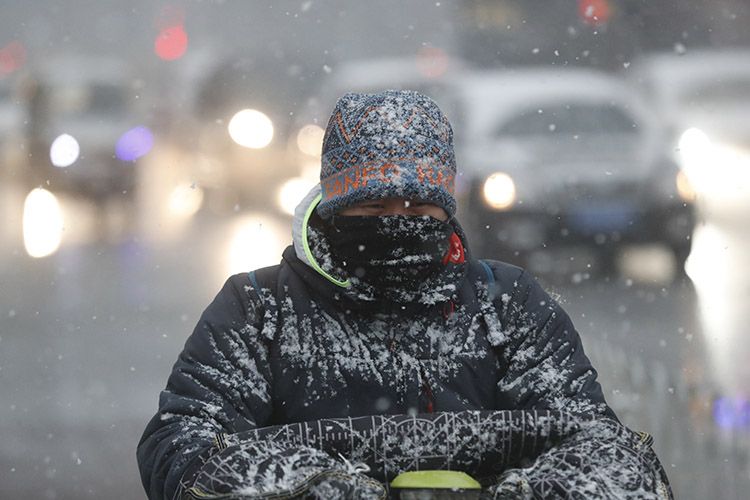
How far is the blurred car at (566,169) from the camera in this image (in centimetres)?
1200

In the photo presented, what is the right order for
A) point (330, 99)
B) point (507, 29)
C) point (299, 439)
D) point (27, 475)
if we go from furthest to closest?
point (507, 29) → point (330, 99) → point (27, 475) → point (299, 439)

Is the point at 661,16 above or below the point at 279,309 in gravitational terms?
above

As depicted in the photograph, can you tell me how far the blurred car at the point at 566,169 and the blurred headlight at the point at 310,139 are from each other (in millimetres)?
1247

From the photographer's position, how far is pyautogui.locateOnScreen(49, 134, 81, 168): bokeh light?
17.3 meters

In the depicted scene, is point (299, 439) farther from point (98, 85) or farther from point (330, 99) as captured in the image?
point (98, 85)

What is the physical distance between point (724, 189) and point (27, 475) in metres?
10.5

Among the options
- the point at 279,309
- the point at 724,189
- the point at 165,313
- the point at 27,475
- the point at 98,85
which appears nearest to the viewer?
the point at 279,309

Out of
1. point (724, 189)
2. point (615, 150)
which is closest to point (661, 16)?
point (724, 189)

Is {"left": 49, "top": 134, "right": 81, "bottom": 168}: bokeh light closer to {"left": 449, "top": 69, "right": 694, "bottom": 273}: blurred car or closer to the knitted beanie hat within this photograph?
{"left": 449, "top": 69, "right": 694, "bottom": 273}: blurred car

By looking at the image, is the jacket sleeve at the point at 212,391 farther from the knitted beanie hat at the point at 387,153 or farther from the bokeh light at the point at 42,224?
the bokeh light at the point at 42,224

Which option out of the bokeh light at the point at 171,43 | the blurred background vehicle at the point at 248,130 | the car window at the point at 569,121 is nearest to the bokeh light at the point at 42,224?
the blurred background vehicle at the point at 248,130

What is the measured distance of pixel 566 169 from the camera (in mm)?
12047

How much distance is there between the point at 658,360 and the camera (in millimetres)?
7941

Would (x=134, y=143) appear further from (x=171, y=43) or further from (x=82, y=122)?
(x=171, y=43)
